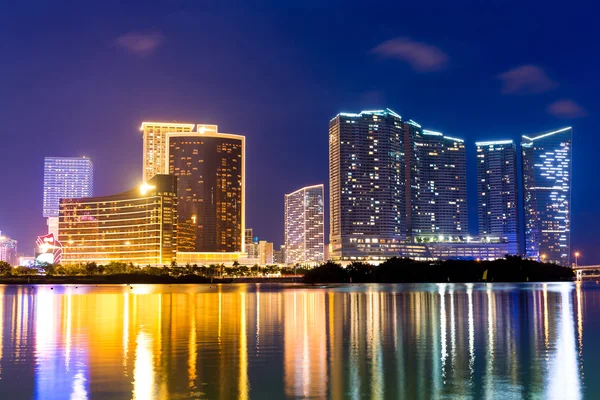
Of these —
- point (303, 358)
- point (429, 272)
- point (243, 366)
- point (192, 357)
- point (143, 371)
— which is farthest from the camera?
point (429, 272)

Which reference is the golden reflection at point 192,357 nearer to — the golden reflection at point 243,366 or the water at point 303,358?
the water at point 303,358

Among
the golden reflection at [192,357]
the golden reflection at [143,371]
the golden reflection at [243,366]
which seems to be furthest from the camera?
the golden reflection at [192,357]

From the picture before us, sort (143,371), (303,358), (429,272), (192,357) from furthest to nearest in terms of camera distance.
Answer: (429,272)
(192,357)
(303,358)
(143,371)

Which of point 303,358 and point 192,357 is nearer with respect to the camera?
point 303,358

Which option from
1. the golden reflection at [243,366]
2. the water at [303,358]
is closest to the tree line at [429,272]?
the water at [303,358]

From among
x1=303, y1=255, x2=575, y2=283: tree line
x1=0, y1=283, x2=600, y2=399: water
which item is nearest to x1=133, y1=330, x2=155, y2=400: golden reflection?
x1=0, y1=283, x2=600, y2=399: water

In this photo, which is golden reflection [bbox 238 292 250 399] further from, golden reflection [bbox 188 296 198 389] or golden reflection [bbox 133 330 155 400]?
golden reflection [bbox 133 330 155 400]

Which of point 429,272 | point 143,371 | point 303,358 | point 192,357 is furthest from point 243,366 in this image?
point 429,272

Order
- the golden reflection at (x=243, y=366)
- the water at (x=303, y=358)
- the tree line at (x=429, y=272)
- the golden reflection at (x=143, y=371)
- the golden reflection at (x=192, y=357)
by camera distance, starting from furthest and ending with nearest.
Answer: the tree line at (x=429, y=272) < the golden reflection at (x=192, y=357) < the water at (x=303, y=358) < the golden reflection at (x=243, y=366) < the golden reflection at (x=143, y=371)

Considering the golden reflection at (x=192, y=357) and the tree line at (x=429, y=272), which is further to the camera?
the tree line at (x=429, y=272)

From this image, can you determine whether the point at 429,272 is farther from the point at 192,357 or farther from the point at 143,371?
the point at 143,371

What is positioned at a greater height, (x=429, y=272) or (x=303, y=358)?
(x=429, y=272)

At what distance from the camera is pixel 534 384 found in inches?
880

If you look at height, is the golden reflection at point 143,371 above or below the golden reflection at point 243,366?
above
